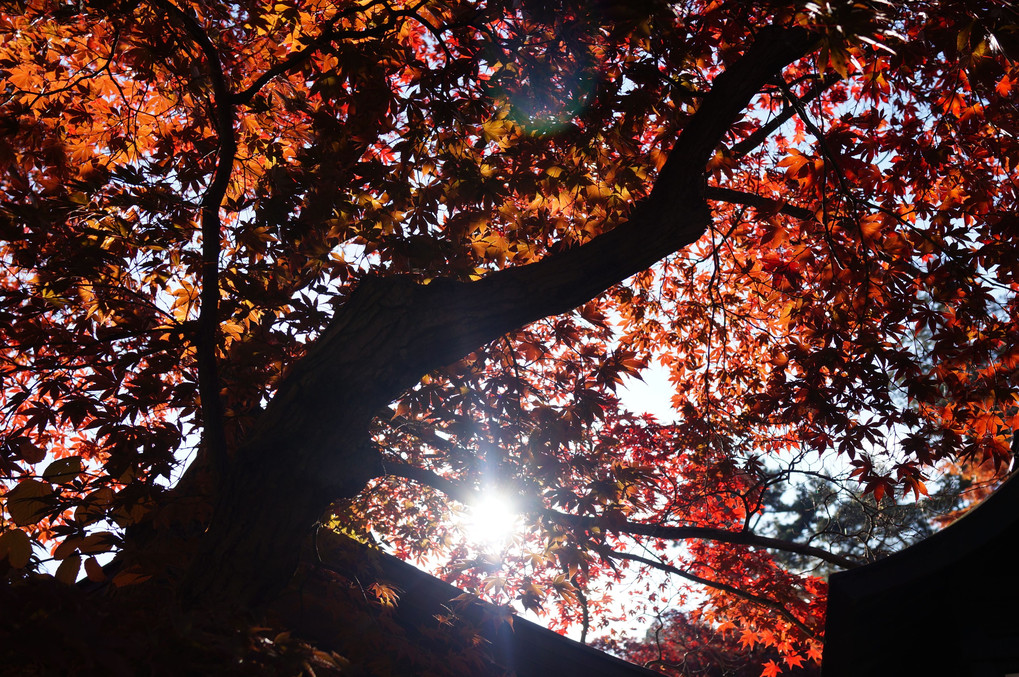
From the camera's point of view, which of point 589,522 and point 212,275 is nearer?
point 212,275

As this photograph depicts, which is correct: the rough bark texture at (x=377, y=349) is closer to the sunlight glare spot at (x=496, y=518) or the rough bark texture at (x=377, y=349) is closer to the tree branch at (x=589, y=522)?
the tree branch at (x=589, y=522)

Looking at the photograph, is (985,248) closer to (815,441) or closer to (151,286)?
(815,441)

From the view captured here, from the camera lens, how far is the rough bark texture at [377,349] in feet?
10.5

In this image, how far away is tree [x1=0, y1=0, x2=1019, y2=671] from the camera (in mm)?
3443

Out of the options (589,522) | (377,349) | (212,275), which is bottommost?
(589,522)

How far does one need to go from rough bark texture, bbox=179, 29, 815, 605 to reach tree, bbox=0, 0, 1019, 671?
2 cm

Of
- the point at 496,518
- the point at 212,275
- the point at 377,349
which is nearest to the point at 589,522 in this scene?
the point at 496,518

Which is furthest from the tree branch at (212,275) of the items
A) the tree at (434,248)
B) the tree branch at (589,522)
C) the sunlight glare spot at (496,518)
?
the sunlight glare spot at (496,518)

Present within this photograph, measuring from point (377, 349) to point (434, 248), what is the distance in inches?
43.3

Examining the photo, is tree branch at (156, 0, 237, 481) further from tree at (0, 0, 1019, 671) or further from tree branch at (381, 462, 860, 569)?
tree branch at (381, 462, 860, 569)

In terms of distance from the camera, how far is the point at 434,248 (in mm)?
4328

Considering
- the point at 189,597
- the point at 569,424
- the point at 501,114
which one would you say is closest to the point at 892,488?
the point at 569,424

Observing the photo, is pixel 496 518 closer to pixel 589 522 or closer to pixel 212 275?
pixel 589 522

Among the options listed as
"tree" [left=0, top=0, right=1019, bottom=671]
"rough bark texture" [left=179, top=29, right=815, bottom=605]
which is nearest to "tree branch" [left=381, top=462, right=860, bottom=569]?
"tree" [left=0, top=0, right=1019, bottom=671]
